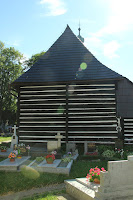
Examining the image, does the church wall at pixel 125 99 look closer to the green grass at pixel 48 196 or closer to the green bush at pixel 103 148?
the green bush at pixel 103 148

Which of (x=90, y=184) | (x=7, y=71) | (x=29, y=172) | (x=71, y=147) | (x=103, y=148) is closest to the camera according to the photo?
(x=90, y=184)

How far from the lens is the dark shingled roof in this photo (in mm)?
12836

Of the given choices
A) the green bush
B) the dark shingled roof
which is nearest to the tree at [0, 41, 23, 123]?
the dark shingled roof

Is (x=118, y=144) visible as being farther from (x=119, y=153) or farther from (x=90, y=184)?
(x=90, y=184)

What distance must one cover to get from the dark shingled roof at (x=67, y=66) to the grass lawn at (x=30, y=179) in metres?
6.59

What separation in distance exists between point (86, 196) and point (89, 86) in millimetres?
8751

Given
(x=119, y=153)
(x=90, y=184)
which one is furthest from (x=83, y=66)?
(x=90, y=184)

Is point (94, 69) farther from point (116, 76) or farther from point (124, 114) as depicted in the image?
point (124, 114)

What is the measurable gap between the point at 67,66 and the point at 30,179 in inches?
350

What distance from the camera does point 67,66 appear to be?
13.7 metres

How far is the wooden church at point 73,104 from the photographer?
1239cm

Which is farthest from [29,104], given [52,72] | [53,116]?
[52,72]

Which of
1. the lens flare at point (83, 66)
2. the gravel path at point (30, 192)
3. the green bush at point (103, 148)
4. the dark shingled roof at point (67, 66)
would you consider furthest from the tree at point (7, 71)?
the gravel path at point (30, 192)

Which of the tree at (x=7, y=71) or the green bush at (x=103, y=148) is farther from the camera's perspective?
the tree at (x=7, y=71)
